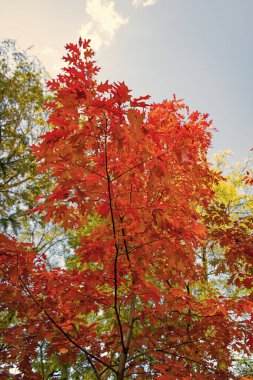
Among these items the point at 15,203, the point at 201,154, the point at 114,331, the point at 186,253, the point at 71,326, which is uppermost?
the point at 15,203

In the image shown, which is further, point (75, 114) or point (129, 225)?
point (129, 225)

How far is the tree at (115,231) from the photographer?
209 centimetres

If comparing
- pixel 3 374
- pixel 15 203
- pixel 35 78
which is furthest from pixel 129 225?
pixel 35 78

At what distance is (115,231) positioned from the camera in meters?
2.59

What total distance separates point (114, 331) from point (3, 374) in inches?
60.5

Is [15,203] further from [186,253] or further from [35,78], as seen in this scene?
[186,253]

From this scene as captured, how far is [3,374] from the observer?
3564 millimetres

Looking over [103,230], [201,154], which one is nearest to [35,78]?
[201,154]

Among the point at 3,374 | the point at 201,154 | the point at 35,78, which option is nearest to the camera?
the point at 3,374

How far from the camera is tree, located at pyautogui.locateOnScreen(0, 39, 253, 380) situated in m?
2.09

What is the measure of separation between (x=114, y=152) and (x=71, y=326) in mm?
2204

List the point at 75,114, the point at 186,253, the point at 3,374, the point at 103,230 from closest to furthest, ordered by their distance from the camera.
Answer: the point at 75,114
the point at 186,253
the point at 103,230
the point at 3,374

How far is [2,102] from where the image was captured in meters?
8.91

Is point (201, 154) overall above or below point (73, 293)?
above
